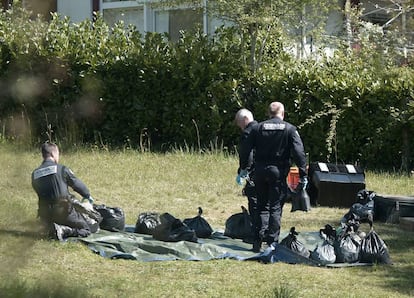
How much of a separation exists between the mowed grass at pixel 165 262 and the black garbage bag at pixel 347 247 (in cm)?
19

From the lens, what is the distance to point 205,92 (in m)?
16.3

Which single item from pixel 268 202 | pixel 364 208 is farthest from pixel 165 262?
pixel 364 208

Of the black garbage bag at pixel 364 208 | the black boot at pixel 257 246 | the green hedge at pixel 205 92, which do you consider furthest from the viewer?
the green hedge at pixel 205 92

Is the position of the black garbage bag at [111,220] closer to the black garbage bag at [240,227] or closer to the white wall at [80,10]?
the black garbage bag at [240,227]

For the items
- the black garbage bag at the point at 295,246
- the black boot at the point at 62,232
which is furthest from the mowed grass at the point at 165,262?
the black garbage bag at the point at 295,246

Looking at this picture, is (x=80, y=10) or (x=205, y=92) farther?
(x=80, y=10)

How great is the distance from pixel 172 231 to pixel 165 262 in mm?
972

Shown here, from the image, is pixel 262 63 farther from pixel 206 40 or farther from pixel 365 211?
pixel 365 211

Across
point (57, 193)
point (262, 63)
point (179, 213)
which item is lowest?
point (179, 213)

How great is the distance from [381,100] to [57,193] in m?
8.17

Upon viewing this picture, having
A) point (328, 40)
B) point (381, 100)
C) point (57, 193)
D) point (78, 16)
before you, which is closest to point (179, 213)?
point (57, 193)

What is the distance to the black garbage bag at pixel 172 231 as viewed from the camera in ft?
29.8

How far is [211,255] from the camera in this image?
335 inches

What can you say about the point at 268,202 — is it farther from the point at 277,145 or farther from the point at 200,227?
the point at 200,227
